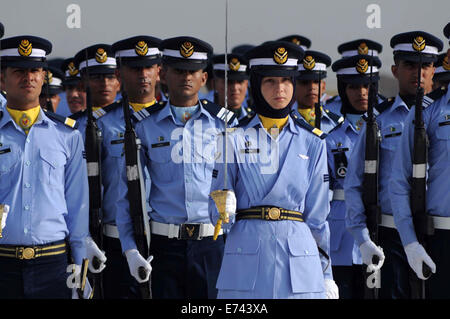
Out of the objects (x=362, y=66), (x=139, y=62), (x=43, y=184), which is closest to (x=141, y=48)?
(x=139, y=62)

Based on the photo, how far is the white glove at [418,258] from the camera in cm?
754

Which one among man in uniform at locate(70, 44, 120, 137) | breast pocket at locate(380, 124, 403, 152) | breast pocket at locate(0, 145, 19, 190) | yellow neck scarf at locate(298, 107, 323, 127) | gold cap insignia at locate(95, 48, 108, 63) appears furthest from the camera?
yellow neck scarf at locate(298, 107, 323, 127)

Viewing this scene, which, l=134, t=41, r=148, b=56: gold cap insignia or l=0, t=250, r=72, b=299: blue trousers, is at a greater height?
l=134, t=41, r=148, b=56: gold cap insignia

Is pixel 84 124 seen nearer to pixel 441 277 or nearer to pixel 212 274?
pixel 212 274

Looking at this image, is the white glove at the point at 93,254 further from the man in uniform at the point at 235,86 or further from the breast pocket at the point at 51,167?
the man in uniform at the point at 235,86

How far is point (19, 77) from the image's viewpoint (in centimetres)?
778

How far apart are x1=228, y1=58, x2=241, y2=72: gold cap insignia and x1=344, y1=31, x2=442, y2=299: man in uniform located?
3114 millimetres

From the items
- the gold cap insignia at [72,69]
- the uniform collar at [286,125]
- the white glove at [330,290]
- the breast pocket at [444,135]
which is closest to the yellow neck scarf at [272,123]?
the uniform collar at [286,125]

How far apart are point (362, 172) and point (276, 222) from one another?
2194 millimetres

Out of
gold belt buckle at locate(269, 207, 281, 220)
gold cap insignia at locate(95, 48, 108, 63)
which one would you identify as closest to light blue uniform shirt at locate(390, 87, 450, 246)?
gold belt buckle at locate(269, 207, 281, 220)

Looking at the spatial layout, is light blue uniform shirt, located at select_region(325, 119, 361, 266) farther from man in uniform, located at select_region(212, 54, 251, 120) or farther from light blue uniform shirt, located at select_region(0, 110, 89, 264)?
light blue uniform shirt, located at select_region(0, 110, 89, 264)

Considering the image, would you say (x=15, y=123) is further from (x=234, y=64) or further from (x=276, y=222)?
(x=234, y=64)

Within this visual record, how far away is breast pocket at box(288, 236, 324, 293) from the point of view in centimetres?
673
